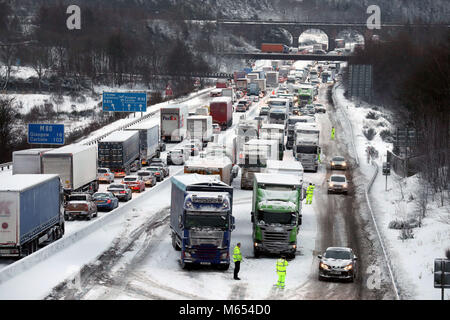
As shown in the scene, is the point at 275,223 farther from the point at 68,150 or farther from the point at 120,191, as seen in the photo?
the point at 68,150

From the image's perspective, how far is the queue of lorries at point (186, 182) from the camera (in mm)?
39500

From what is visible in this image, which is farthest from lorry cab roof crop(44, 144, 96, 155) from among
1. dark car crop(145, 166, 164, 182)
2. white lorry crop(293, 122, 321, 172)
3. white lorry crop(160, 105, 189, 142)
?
white lorry crop(160, 105, 189, 142)

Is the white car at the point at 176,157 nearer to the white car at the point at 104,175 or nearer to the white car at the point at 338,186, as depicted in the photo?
the white car at the point at 104,175

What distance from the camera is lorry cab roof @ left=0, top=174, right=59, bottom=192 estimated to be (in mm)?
40375

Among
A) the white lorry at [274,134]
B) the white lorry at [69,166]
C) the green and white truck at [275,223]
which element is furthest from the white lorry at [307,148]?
the green and white truck at [275,223]

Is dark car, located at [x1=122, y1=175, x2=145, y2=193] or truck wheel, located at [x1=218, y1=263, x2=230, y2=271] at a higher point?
dark car, located at [x1=122, y1=175, x2=145, y2=193]

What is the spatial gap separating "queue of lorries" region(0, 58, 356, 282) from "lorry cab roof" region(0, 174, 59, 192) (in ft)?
0.16

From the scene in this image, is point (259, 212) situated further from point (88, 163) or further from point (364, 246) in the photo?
point (88, 163)

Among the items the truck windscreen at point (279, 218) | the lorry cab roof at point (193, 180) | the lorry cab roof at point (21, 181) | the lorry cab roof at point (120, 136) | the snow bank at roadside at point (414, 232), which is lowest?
the snow bank at roadside at point (414, 232)

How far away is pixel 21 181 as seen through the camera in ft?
139

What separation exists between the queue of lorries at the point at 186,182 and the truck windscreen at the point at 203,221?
4 centimetres

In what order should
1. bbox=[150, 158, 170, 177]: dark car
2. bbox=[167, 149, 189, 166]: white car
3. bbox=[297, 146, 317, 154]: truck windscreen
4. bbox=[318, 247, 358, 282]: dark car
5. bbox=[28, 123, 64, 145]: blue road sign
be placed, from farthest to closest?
bbox=[167, 149, 189, 166]: white car → bbox=[297, 146, 317, 154]: truck windscreen → bbox=[28, 123, 64, 145]: blue road sign → bbox=[150, 158, 170, 177]: dark car → bbox=[318, 247, 358, 282]: dark car

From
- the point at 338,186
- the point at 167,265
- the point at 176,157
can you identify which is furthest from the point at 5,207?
the point at 176,157

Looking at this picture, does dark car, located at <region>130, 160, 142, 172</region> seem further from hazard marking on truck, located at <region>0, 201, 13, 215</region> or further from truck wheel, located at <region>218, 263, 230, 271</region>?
hazard marking on truck, located at <region>0, 201, 13, 215</region>
